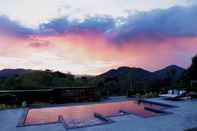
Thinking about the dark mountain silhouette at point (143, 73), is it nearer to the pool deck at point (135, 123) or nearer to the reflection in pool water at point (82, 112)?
the reflection in pool water at point (82, 112)

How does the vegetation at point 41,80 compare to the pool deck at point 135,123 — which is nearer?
the pool deck at point 135,123

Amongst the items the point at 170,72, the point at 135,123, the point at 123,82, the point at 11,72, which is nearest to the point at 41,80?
the point at 11,72

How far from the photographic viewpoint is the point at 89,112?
10500 millimetres

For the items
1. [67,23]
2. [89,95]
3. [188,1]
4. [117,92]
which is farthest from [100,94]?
[188,1]

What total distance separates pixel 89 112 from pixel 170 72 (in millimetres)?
10105

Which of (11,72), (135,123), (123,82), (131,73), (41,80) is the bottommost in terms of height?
(135,123)

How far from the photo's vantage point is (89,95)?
1345 cm

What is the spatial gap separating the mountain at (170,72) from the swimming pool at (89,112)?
5.75 metres

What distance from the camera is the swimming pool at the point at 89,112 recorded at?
892cm

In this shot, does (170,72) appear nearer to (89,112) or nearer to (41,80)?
(41,80)

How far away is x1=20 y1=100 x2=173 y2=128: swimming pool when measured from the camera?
892 cm

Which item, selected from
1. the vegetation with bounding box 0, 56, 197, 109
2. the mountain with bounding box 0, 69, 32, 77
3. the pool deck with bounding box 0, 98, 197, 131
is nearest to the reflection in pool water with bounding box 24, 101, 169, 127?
the pool deck with bounding box 0, 98, 197, 131

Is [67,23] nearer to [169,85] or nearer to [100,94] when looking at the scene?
[100,94]

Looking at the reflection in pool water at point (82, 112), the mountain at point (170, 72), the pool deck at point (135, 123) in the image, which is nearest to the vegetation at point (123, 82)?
the mountain at point (170, 72)
